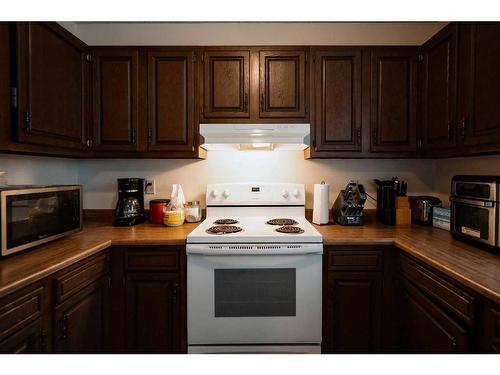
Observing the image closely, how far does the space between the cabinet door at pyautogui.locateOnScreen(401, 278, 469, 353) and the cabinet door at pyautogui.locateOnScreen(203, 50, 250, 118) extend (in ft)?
4.80

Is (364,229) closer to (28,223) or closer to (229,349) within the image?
(229,349)

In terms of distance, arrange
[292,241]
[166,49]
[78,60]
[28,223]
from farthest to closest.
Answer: [166,49]
[78,60]
[292,241]
[28,223]

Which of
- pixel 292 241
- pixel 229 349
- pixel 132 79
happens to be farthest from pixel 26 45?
pixel 229 349

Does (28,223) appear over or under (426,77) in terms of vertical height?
under

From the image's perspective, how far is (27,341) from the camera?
3.53 feet

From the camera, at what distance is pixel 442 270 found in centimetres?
117

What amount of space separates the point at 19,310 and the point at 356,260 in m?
1.57

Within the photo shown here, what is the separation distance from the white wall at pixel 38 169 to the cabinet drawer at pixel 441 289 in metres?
2.30

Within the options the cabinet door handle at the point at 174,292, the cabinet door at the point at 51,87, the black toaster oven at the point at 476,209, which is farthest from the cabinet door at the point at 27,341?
the black toaster oven at the point at 476,209

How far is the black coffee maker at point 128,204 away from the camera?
1967 millimetres

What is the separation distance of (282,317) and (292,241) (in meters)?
0.44

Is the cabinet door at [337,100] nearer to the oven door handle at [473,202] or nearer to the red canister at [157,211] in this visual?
the oven door handle at [473,202]

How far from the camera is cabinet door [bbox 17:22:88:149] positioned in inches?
53.3

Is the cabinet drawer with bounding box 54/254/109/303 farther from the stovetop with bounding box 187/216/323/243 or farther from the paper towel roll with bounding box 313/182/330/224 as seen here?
the paper towel roll with bounding box 313/182/330/224
